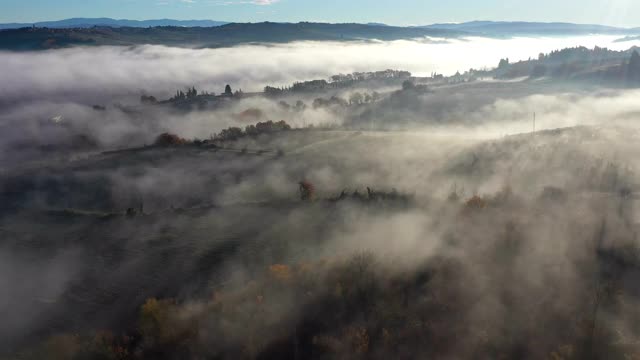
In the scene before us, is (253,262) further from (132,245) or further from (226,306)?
(132,245)

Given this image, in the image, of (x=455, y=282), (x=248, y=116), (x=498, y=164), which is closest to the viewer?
(x=455, y=282)

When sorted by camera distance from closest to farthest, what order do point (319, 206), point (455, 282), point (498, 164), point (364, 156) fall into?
point (455, 282) < point (319, 206) < point (498, 164) < point (364, 156)

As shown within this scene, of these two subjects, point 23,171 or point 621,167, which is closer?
point 621,167

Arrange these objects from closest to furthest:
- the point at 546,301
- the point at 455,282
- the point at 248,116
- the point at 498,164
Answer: the point at 546,301, the point at 455,282, the point at 498,164, the point at 248,116

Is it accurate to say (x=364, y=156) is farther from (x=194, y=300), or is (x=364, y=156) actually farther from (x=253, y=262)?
(x=194, y=300)

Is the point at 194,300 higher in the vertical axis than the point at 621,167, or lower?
lower

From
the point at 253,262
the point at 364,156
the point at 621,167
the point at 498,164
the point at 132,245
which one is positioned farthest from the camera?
the point at 364,156

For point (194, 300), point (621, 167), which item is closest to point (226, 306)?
point (194, 300)

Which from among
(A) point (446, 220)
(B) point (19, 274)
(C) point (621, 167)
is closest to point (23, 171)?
(B) point (19, 274)

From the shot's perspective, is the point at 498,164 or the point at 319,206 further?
the point at 498,164

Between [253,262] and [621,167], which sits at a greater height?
[621,167]
